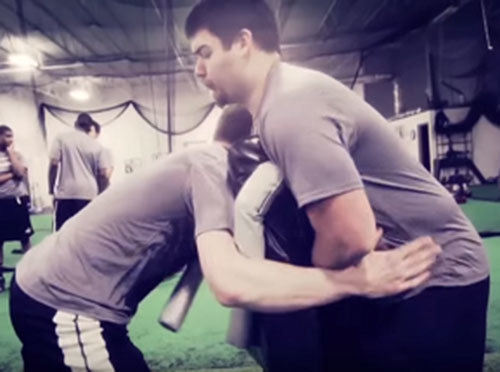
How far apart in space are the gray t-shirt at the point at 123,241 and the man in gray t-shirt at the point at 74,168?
3.47 meters

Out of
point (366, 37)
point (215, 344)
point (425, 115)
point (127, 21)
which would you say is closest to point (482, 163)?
point (425, 115)

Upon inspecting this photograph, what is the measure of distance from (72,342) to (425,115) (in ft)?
42.0

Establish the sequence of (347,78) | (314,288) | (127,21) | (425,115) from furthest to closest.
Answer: (347,78) → (425,115) → (127,21) → (314,288)

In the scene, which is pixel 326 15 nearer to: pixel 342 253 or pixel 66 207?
pixel 66 207

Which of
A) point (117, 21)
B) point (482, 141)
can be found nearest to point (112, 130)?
point (117, 21)

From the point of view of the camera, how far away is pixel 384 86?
15.4m

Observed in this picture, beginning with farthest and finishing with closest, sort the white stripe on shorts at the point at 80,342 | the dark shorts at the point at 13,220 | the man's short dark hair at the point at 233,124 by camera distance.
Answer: the dark shorts at the point at 13,220
the man's short dark hair at the point at 233,124
the white stripe on shorts at the point at 80,342

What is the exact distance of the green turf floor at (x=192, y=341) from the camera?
2.46 m

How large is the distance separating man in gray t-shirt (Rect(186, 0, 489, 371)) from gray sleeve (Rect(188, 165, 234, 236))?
0.16 meters

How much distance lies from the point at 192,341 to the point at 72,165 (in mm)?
2427

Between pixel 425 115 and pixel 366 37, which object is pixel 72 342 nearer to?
pixel 366 37

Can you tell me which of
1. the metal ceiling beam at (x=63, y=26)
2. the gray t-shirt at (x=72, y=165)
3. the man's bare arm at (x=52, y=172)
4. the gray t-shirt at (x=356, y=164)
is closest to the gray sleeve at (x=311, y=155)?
the gray t-shirt at (x=356, y=164)

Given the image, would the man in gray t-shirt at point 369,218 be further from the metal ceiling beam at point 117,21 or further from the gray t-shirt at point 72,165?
the metal ceiling beam at point 117,21

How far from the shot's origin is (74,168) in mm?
4496
